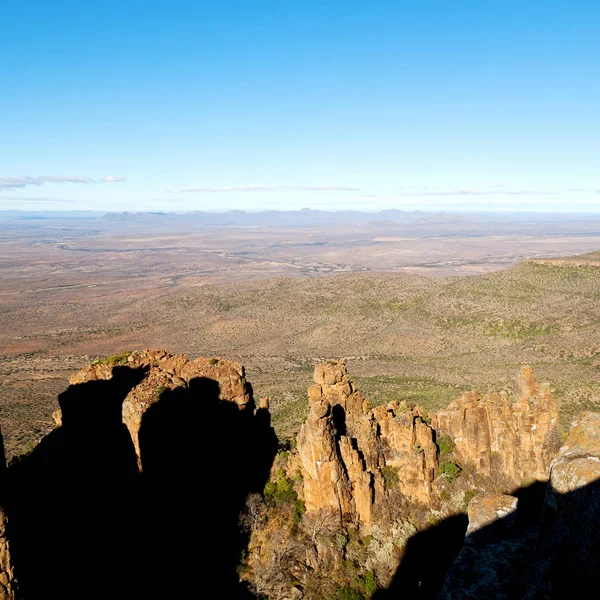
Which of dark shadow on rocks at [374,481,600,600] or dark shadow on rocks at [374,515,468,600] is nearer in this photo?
dark shadow on rocks at [374,481,600,600]

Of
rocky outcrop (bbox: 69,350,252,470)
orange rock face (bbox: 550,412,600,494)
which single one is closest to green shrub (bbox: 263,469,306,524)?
rocky outcrop (bbox: 69,350,252,470)

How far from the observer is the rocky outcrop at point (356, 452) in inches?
821

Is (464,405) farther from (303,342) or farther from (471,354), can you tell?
(303,342)

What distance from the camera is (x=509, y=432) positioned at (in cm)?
2395

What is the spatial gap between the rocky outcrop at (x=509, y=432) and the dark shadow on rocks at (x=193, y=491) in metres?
10.5

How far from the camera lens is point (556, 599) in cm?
642

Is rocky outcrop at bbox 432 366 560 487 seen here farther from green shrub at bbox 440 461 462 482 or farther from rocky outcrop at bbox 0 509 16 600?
rocky outcrop at bbox 0 509 16 600

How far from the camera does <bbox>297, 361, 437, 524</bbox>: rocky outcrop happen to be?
2084 cm

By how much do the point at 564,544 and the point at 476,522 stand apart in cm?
519

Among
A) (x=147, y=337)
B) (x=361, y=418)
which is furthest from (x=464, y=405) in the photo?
(x=147, y=337)

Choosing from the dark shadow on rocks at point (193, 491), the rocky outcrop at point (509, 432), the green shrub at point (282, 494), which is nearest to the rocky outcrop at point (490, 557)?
the green shrub at point (282, 494)

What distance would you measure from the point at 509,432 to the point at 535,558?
17.2 m

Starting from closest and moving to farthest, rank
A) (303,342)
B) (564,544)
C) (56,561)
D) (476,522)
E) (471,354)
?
(564,544)
(476,522)
(56,561)
(471,354)
(303,342)

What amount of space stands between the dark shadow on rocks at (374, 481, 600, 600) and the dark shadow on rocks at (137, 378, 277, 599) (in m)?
7.22
